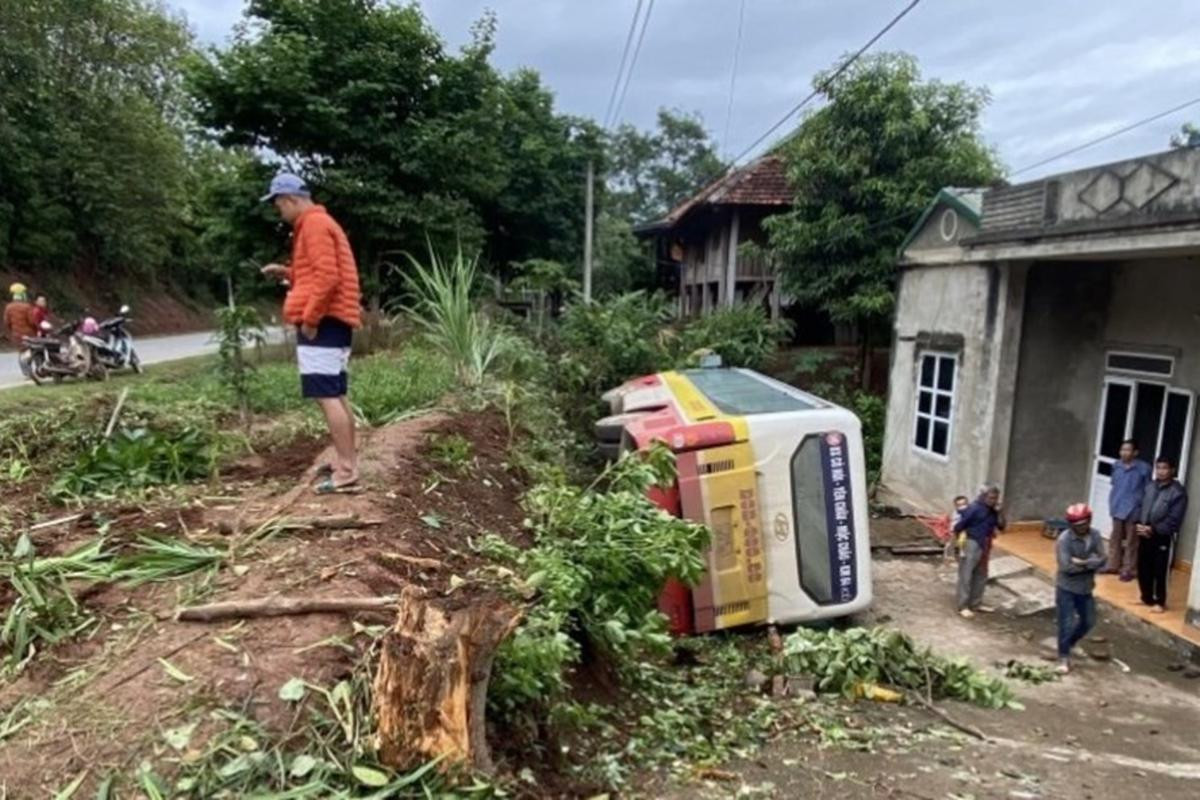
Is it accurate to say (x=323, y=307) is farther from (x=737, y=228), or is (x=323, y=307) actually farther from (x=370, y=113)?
(x=737, y=228)

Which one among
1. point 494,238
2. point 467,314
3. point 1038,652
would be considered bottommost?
point 1038,652

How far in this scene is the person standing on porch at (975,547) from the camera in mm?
8195

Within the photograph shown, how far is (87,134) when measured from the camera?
81.4 ft

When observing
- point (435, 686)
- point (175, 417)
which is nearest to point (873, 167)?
point (175, 417)

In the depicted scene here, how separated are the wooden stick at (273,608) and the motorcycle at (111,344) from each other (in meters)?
10.7

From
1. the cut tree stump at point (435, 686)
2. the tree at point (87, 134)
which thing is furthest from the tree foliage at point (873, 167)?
the tree at point (87, 134)

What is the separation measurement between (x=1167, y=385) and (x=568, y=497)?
7.86m

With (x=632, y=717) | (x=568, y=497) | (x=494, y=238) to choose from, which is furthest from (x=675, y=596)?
(x=494, y=238)

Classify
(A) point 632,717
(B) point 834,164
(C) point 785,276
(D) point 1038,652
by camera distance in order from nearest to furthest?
(A) point 632,717
(D) point 1038,652
(B) point 834,164
(C) point 785,276

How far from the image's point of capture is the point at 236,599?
2941mm

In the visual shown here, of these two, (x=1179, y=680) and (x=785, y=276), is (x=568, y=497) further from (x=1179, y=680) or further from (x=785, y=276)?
(x=785, y=276)

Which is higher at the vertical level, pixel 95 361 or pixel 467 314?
pixel 467 314

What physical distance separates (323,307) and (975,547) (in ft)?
22.8

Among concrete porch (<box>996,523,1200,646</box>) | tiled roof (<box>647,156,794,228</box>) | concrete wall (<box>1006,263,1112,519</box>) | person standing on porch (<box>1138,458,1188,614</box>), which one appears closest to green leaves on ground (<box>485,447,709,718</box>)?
concrete porch (<box>996,523,1200,646</box>)
